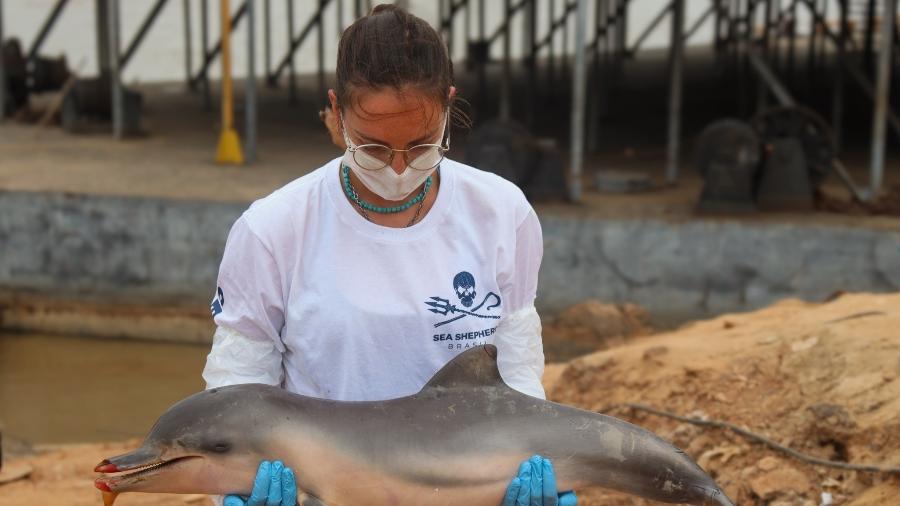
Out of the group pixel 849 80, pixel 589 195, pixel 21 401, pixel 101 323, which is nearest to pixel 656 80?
pixel 849 80

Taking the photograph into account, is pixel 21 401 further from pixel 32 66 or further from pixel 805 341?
pixel 32 66

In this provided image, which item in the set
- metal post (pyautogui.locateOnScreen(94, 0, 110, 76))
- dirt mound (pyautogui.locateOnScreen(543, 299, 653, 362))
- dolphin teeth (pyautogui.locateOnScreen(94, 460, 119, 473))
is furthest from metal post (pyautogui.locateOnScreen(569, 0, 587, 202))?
dolphin teeth (pyautogui.locateOnScreen(94, 460, 119, 473))

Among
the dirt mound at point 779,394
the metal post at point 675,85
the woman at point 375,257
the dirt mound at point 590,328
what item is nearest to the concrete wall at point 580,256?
the dirt mound at point 590,328

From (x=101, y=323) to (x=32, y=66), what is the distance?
28.5 feet

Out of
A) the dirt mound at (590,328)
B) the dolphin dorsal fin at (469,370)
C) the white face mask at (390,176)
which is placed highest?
the white face mask at (390,176)

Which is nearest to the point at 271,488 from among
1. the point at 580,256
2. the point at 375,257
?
the point at 375,257

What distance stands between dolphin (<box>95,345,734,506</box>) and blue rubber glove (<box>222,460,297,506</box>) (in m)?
0.05

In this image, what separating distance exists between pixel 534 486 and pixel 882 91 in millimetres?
9641

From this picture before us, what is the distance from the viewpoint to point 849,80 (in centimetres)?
2148

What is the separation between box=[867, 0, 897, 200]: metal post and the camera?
1120 centimetres

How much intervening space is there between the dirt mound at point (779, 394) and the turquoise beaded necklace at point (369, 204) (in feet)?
8.84

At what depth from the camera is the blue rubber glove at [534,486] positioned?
9.63 ft

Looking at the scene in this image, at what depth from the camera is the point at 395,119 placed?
282 cm

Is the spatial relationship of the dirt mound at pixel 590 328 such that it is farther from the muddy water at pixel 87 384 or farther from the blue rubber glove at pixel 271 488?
the blue rubber glove at pixel 271 488
